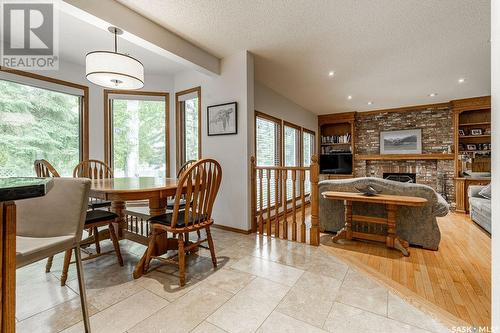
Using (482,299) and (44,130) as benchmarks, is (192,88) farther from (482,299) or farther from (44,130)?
(482,299)

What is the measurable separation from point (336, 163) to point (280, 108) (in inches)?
114

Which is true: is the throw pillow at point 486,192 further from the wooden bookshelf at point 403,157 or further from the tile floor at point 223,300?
the tile floor at point 223,300

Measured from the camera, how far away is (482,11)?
7.50 feet

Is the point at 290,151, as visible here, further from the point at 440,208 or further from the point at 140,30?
the point at 140,30

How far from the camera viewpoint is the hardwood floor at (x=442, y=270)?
1.68 metres

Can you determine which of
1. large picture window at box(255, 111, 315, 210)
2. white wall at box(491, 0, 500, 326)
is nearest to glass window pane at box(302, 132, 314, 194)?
large picture window at box(255, 111, 315, 210)

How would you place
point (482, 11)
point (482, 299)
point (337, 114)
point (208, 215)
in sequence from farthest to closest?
point (337, 114) → point (482, 11) → point (208, 215) → point (482, 299)

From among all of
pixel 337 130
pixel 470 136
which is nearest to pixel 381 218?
pixel 470 136

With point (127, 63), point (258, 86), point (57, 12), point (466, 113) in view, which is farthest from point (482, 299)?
point (466, 113)

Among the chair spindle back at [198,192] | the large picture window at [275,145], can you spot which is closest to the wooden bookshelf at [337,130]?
the large picture window at [275,145]

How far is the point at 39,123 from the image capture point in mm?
3238

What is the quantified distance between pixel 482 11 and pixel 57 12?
14.1 feet

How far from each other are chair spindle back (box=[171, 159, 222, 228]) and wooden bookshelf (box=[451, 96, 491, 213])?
18.4 ft

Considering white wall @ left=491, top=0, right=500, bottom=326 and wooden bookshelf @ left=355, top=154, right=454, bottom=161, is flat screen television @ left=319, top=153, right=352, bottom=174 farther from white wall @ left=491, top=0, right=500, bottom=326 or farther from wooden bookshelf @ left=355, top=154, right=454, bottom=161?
white wall @ left=491, top=0, right=500, bottom=326
